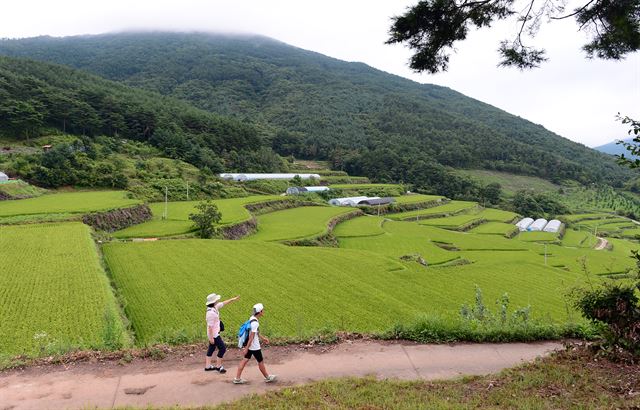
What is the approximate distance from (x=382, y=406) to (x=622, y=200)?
350ft

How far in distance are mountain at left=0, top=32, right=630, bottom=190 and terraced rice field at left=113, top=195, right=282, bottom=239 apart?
56.7 meters

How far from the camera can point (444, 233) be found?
44656 millimetres

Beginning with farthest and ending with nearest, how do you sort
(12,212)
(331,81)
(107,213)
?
(331,81) → (107,213) → (12,212)

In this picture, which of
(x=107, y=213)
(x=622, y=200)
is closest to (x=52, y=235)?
(x=107, y=213)

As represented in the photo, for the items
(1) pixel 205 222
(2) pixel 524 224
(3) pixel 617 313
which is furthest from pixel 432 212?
(3) pixel 617 313

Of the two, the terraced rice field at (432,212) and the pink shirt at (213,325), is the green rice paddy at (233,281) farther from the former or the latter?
the terraced rice field at (432,212)

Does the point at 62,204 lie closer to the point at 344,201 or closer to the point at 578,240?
the point at 344,201

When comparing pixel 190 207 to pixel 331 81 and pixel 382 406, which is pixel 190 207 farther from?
pixel 331 81

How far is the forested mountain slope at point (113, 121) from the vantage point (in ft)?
184

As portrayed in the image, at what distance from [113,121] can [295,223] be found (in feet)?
135

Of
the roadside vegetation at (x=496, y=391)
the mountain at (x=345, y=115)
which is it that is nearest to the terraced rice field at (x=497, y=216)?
the mountain at (x=345, y=115)

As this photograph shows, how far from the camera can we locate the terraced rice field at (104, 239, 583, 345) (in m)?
14.2

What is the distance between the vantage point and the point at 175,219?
1308 inches

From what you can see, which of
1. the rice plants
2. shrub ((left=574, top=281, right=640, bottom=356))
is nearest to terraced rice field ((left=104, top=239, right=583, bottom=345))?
shrub ((left=574, top=281, right=640, bottom=356))
